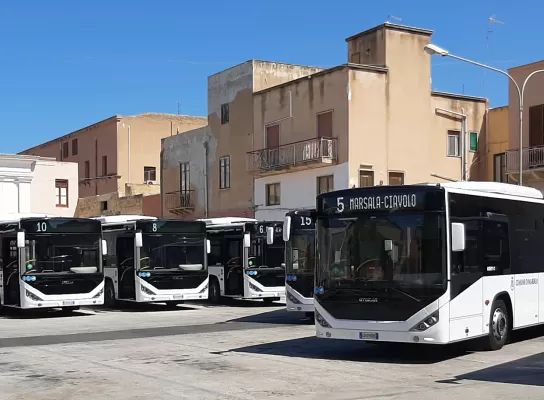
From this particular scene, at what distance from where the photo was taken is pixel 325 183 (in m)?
37.7

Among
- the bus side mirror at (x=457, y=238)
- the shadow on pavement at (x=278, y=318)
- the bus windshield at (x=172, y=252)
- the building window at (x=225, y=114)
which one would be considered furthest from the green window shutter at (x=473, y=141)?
the bus side mirror at (x=457, y=238)

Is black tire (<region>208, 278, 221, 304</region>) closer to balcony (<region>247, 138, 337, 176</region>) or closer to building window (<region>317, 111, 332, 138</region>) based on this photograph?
balcony (<region>247, 138, 337, 176</region>)

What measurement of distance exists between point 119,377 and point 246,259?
50.0 feet

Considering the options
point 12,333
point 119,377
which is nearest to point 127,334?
point 12,333

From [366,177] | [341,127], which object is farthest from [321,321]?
[366,177]

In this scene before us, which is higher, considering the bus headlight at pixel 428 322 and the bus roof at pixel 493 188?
the bus roof at pixel 493 188

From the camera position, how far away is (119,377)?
39.7ft

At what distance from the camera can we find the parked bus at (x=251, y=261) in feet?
89.0

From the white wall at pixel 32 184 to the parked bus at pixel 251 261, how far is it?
69.5 ft

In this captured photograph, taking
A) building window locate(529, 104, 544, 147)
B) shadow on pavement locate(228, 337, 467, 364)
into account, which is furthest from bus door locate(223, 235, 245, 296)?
building window locate(529, 104, 544, 147)

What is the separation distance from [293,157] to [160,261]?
1449 cm

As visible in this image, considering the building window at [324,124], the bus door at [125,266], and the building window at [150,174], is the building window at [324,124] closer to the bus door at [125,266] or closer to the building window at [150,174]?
the bus door at [125,266]

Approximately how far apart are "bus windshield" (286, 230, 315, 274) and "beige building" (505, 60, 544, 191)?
14.3m

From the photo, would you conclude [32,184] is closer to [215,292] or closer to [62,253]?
[215,292]
